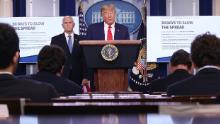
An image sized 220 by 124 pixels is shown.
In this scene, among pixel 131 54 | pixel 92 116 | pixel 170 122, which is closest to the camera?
pixel 170 122

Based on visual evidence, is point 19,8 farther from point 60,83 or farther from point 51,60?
point 60,83

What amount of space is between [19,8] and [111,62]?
4659mm

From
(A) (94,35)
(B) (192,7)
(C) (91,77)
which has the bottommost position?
(C) (91,77)

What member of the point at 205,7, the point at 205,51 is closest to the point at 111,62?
the point at 205,51

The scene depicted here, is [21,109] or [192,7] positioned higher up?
[192,7]

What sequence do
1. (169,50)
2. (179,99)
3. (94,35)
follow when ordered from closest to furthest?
(179,99) < (94,35) < (169,50)

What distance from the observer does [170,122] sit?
1.23 metres

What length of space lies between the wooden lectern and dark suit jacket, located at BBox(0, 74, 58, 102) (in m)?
2.68

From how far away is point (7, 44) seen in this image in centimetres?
243

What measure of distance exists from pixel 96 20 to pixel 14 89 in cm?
701

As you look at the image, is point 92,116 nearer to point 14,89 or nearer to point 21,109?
point 21,109

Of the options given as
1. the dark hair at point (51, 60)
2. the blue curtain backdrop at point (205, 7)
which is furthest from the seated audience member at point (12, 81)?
the blue curtain backdrop at point (205, 7)

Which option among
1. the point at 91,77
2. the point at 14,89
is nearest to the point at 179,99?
the point at 14,89

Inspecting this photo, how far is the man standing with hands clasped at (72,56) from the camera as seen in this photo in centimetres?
664
